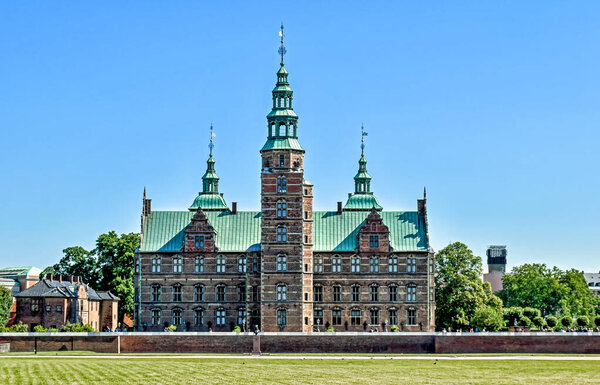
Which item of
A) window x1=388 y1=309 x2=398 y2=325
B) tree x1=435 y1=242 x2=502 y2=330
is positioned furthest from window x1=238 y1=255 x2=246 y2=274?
tree x1=435 y1=242 x2=502 y2=330

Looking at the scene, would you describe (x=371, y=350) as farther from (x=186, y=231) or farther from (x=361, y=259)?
(x=186, y=231)

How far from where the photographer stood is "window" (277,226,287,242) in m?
104

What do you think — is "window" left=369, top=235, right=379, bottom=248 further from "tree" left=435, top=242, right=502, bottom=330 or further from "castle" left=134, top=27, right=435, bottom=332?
"tree" left=435, top=242, right=502, bottom=330

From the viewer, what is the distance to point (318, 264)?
106 meters

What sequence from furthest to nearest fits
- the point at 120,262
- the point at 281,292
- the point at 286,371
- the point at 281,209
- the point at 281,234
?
1. the point at 120,262
2. the point at 281,209
3. the point at 281,234
4. the point at 281,292
5. the point at 286,371

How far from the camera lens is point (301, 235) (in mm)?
103625

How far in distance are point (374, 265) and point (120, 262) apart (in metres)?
29.5

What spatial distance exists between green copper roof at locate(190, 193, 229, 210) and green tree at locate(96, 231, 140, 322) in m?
7.78

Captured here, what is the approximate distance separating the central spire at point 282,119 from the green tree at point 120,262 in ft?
71.8

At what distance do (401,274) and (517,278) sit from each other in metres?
33.9

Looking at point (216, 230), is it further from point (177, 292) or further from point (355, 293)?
point (355, 293)

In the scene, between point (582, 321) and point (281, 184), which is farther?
point (281, 184)

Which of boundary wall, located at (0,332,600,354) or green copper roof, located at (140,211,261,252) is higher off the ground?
green copper roof, located at (140,211,261,252)

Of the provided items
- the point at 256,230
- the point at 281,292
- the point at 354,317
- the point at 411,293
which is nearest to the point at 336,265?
the point at 354,317
